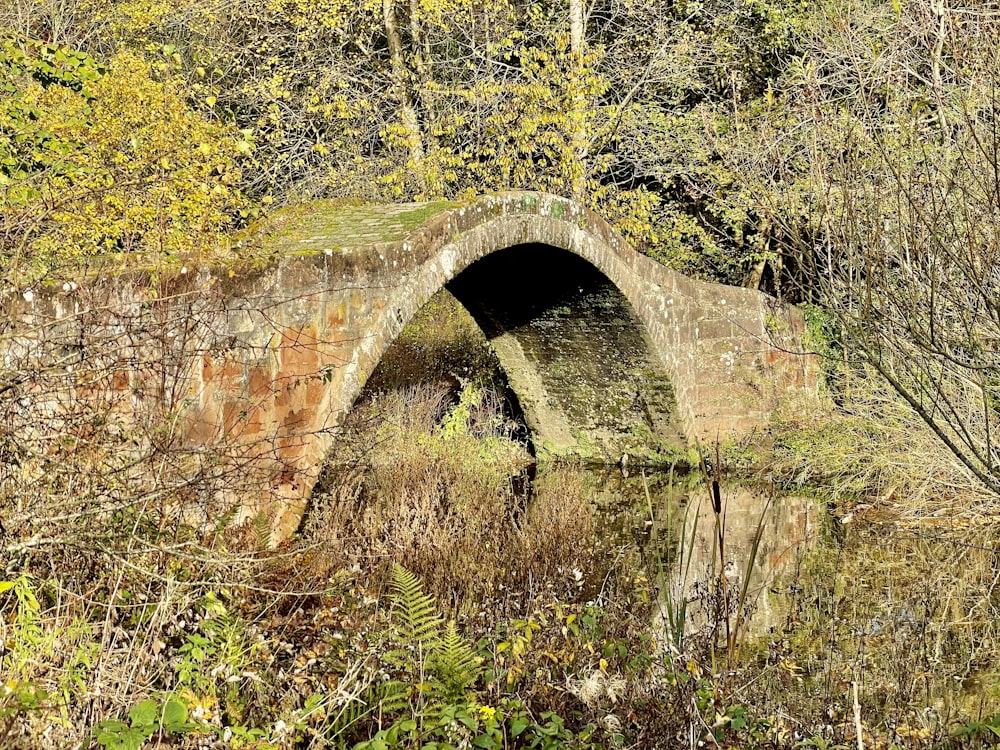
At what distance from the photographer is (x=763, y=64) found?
1489 cm

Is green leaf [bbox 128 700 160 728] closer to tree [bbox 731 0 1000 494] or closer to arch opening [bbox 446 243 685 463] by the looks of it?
tree [bbox 731 0 1000 494]

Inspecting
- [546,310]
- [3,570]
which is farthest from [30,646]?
[546,310]

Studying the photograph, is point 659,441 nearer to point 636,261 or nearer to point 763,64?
point 636,261

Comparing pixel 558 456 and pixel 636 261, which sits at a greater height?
pixel 636 261

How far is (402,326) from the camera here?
6051 millimetres

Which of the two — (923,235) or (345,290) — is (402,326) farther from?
(923,235)

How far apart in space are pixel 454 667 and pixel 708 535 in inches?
164

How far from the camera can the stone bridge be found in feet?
15.0

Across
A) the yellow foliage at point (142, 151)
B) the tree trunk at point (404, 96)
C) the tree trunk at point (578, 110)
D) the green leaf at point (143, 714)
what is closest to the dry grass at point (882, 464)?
the tree trunk at point (578, 110)

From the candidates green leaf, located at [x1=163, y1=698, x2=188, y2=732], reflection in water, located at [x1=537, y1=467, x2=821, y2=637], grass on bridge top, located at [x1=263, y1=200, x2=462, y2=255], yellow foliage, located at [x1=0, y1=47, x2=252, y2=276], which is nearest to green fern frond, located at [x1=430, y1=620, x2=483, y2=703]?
green leaf, located at [x1=163, y1=698, x2=188, y2=732]

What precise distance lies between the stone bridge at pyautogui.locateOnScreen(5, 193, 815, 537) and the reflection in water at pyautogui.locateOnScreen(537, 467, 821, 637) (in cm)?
89

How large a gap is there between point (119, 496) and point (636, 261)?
6289 mm

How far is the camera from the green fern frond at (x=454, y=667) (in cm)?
343

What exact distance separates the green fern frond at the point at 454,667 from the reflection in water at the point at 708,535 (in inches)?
44.3
